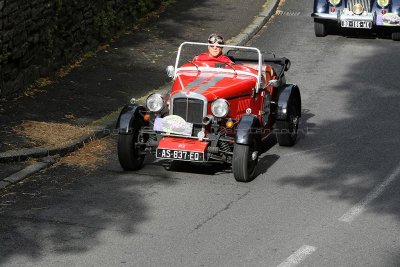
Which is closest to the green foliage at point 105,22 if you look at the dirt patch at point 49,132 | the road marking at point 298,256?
the dirt patch at point 49,132

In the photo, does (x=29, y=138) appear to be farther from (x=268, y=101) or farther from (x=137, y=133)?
(x=268, y=101)

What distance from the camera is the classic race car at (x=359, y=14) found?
59.5 feet

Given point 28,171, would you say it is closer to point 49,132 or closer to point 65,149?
point 65,149

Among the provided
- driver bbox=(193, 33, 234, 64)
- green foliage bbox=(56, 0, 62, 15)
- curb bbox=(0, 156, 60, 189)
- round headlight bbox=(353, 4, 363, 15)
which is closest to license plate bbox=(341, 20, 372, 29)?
round headlight bbox=(353, 4, 363, 15)

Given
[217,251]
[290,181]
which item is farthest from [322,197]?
[217,251]

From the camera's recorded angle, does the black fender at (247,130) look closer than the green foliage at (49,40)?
Yes

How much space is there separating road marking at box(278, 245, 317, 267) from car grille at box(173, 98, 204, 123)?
112 inches

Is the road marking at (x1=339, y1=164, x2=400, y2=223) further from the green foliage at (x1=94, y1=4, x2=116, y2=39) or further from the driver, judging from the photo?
the green foliage at (x1=94, y1=4, x2=116, y2=39)

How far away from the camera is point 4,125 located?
11.8 metres

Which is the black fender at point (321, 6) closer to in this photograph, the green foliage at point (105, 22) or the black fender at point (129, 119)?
the green foliage at point (105, 22)

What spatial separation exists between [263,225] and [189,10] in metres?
12.6

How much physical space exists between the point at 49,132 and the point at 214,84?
2.68 meters

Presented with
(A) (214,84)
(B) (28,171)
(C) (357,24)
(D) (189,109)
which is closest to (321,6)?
(C) (357,24)

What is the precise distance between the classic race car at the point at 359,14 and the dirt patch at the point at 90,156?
337 inches
